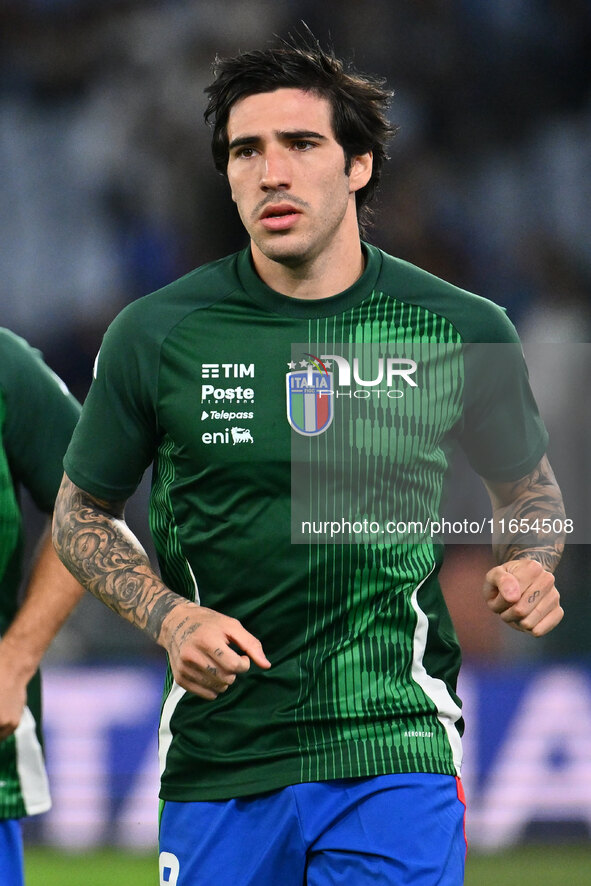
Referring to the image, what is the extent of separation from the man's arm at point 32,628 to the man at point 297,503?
13.0 inches

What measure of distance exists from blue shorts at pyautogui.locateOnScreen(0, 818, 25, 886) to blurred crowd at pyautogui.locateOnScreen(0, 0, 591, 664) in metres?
5.71

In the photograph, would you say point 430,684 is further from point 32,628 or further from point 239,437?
point 32,628

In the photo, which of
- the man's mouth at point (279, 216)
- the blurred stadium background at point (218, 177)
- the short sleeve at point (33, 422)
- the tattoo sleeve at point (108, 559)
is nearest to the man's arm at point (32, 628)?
the short sleeve at point (33, 422)

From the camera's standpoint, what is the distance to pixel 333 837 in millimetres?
2756

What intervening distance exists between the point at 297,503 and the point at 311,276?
534mm

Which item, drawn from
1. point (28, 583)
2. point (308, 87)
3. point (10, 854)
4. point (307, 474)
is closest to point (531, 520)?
point (307, 474)

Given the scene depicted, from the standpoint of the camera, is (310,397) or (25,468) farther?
(25,468)

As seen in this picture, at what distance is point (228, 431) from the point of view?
292cm

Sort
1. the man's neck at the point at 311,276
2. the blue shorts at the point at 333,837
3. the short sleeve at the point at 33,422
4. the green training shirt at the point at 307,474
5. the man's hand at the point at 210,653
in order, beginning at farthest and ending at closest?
the short sleeve at the point at 33,422, the man's neck at the point at 311,276, the green training shirt at the point at 307,474, the blue shorts at the point at 333,837, the man's hand at the point at 210,653

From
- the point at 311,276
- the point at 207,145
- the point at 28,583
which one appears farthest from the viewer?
the point at 207,145

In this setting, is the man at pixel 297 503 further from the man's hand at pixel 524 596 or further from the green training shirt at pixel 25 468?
the green training shirt at pixel 25 468

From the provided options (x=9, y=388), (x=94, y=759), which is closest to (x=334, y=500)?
(x=9, y=388)

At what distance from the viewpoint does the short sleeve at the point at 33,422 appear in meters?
3.40

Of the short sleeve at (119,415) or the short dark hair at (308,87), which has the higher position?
the short dark hair at (308,87)
